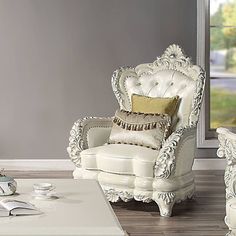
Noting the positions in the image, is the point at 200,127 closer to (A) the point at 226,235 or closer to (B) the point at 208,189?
(B) the point at 208,189

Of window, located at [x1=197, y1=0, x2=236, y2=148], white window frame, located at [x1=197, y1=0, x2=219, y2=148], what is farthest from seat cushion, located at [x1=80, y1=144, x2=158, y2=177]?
window, located at [x1=197, y1=0, x2=236, y2=148]

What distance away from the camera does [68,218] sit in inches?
110

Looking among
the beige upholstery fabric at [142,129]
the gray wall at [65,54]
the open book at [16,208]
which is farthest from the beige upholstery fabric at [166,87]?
the open book at [16,208]

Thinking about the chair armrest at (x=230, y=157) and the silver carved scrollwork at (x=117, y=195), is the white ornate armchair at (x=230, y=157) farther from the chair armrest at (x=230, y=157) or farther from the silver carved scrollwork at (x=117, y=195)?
the silver carved scrollwork at (x=117, y=195)

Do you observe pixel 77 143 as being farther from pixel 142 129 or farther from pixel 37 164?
pixel 37 164

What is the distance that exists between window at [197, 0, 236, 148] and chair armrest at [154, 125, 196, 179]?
191cm

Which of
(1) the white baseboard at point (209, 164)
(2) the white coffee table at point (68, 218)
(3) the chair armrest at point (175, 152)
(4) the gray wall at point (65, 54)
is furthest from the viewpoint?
(1) the white baseboard at point (209, 164)

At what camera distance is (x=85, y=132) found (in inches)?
201

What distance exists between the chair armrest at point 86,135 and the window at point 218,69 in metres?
1.77

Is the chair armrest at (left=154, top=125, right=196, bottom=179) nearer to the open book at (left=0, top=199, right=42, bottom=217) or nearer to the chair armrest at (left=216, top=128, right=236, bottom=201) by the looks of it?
the chair armrest at (left=216, top=128, right=236, bottom=201)

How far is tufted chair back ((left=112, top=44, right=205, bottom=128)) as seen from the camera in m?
4.95

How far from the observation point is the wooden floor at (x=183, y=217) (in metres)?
4.16

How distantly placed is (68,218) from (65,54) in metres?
3.88

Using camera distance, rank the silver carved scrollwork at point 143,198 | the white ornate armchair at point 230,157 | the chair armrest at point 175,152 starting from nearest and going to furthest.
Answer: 1. the white ornate armchair at point 230,157
2. the chair armrest at point 175,152
3. the silver carved scrollwork at point 143,198
